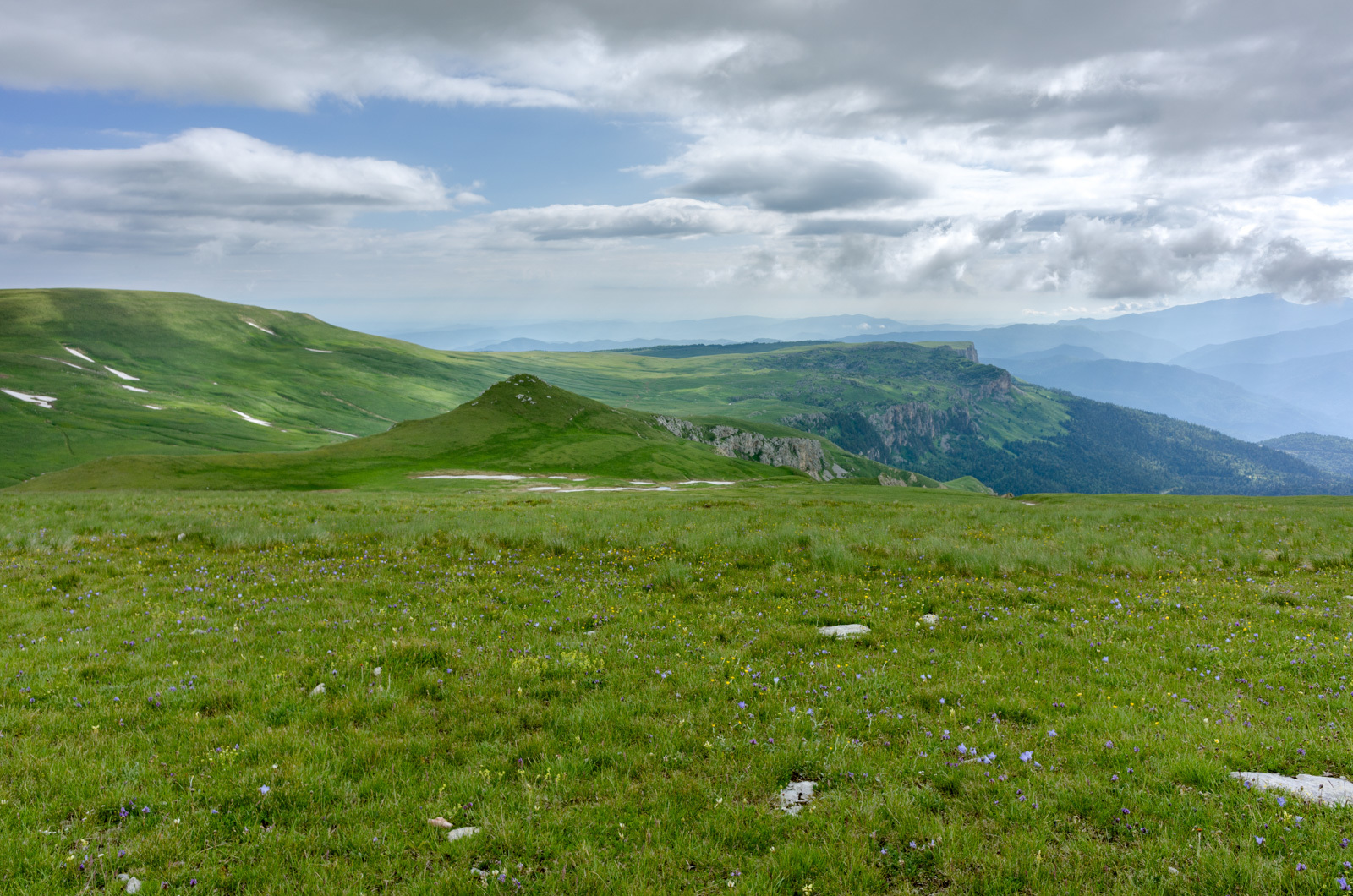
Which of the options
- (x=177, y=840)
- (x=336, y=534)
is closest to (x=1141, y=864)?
(x=177, y=840)

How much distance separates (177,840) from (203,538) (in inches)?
698

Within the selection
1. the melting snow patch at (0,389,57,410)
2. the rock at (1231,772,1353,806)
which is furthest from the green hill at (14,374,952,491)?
the melting snow patch at (0,389,57,410)

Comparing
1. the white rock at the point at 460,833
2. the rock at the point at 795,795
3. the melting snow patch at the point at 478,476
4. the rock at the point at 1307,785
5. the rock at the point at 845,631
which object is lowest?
the melting snow patch at the point at 478,476

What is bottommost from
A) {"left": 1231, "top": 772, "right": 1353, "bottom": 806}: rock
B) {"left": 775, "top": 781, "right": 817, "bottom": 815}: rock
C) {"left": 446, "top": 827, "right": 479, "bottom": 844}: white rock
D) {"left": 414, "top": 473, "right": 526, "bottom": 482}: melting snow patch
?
{"left": 414, "top": 473, "right": 526, "bottom": 482}: melting snow patch

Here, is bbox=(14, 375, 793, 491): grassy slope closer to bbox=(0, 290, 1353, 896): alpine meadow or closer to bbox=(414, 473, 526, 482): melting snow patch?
bbox=(414, 473, 526, 482): melting snow patch

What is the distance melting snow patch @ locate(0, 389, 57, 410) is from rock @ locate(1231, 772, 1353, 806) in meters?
252

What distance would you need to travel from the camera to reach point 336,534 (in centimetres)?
2072

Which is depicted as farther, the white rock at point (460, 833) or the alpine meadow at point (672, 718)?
the white rock at point (460, 833)

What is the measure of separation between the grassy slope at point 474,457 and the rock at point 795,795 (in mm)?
87176

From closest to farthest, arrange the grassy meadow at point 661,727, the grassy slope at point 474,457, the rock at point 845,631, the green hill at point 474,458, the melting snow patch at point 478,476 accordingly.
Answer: the grassy meadow at point 661,727 < the rock at point 845,631 < the green hill at point 474,458 < the grassy slope at point 474,457 < the melting snow patch at point 478,476

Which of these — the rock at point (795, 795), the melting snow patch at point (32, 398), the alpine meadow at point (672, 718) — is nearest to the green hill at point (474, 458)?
the alpine meadow at point (672, 718)

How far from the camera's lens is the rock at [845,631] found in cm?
1174

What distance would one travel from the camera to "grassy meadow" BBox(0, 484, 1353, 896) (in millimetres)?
5633

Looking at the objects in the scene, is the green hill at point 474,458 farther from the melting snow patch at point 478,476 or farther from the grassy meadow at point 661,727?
the grassy meadow at point 661,727
